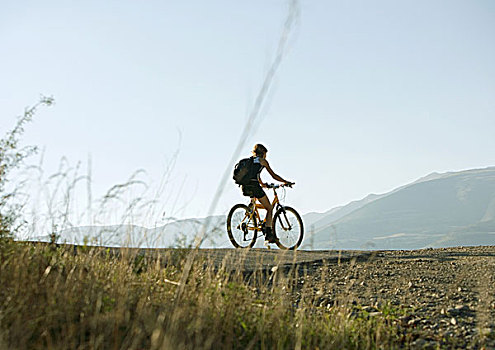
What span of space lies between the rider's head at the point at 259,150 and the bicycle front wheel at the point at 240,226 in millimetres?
1352

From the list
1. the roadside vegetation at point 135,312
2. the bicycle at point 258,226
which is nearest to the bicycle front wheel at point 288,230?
the bicycle at point 258,226

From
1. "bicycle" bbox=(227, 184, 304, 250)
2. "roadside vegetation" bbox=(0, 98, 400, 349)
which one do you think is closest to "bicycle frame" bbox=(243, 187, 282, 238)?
"bicycle" bbox=(227, 184, 304, 250)

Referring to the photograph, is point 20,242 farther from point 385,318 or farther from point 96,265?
point 385,318

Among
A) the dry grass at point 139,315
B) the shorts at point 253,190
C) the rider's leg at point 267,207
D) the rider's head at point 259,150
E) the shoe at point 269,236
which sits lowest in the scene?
the dry grass at point 139,315

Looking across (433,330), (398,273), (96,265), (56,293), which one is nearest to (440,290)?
(398,273)

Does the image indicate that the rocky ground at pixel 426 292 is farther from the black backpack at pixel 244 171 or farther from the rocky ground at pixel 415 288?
the black backpack at pixel 244 171

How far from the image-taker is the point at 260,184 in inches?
439

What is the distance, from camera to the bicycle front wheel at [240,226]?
1159 cm

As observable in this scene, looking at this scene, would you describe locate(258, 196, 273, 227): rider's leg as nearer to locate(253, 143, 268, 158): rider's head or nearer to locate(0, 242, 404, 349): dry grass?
locate(253, 143, 268, 158): rider's head

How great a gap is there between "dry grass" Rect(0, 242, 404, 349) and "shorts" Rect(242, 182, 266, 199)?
5.30 meters

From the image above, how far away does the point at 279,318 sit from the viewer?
4.89 metres

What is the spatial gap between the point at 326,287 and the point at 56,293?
13.4 ft

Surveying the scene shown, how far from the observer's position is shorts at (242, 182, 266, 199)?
1111 centimetres

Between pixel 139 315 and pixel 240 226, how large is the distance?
7.51 m
